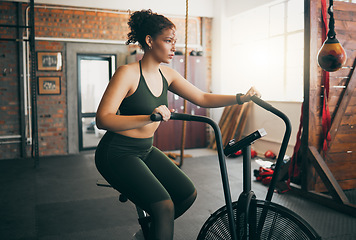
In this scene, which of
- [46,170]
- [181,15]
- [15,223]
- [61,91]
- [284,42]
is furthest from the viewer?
[181,15]

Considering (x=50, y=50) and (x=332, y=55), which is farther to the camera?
(x=50, y=50)

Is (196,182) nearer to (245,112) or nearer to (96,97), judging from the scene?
(245,112)

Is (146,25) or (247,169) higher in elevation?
(146,25)

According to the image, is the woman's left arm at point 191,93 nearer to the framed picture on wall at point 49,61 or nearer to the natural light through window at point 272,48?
the natural light through window at point 272,48

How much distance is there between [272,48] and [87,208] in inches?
181

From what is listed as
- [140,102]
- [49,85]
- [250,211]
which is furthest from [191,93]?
[49,85]

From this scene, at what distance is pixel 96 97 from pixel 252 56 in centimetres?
361

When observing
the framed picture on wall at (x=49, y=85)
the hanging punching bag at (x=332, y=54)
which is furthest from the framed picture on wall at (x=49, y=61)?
the hanging punching bag at (x=332, y=54)

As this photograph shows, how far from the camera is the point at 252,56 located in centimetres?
732

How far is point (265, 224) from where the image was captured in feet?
5.55

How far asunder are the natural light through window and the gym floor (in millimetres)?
1735

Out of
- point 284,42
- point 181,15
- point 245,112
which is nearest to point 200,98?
point 284,42

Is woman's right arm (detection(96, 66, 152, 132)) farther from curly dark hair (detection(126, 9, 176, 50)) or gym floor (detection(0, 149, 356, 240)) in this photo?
gym floor (detection(0, 149, 356, 240))

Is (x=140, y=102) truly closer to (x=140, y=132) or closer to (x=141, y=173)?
(x=140, y=132)
